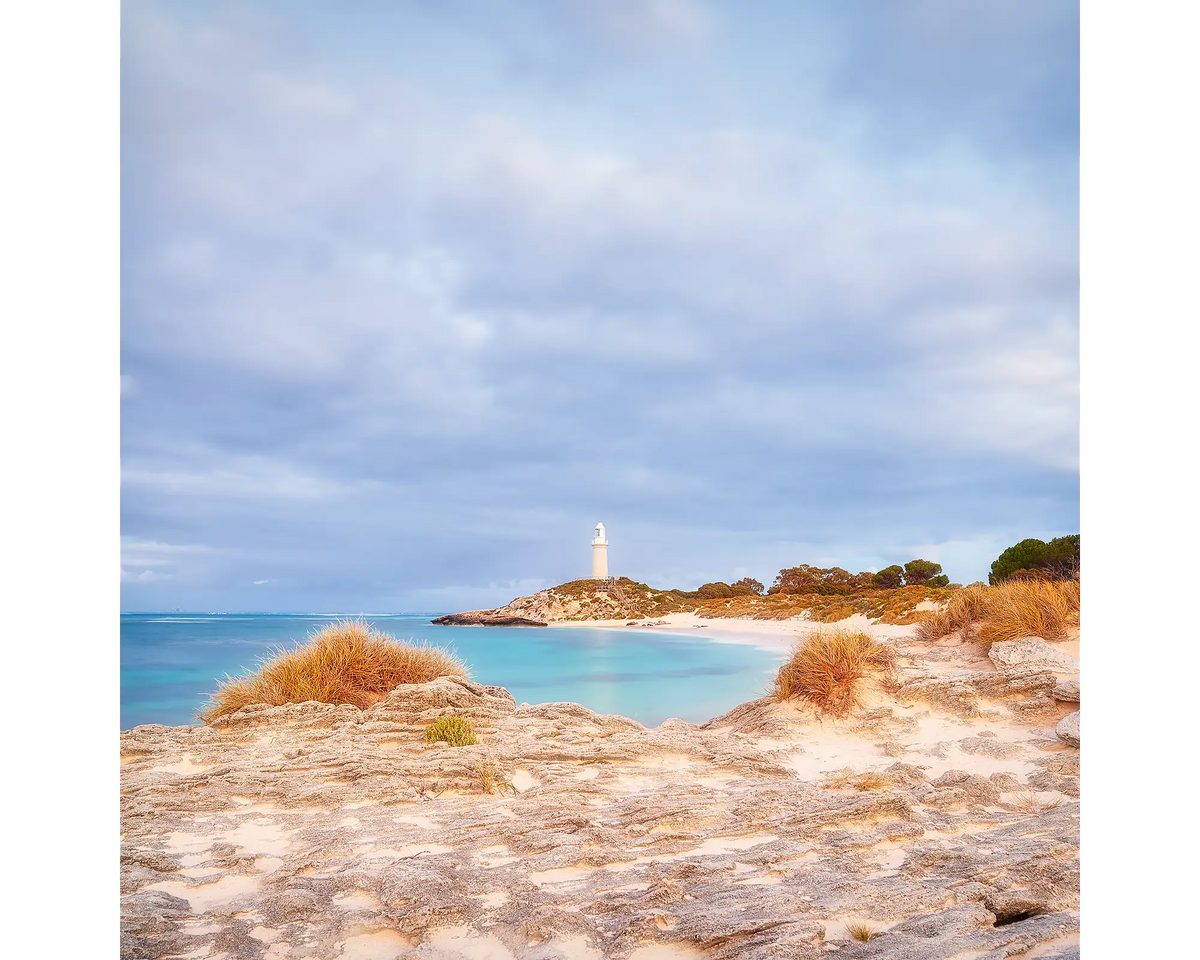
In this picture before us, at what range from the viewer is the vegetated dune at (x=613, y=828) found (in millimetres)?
3107

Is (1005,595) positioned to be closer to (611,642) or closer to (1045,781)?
(1045,781)

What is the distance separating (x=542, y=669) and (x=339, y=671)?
9.85m

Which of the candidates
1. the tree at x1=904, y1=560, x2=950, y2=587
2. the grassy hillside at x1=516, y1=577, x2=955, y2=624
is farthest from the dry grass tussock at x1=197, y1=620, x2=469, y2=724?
the tree at x1=904, y1=560, x2=950, y2=587

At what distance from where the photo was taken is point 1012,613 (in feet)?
31.9

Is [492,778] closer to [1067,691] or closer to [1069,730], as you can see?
[1069,730]

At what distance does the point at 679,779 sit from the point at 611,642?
18.5m

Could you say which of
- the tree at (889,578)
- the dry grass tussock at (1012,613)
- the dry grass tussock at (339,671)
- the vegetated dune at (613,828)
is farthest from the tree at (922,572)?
Result: the dry grass tussock at (339,671)

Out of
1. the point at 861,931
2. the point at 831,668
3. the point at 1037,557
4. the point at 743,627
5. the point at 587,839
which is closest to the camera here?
the point at 861,931

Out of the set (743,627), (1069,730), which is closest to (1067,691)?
(1069,730)

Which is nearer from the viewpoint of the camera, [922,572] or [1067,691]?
[1067,691]

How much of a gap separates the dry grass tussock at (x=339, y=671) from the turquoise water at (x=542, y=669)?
320 mm
